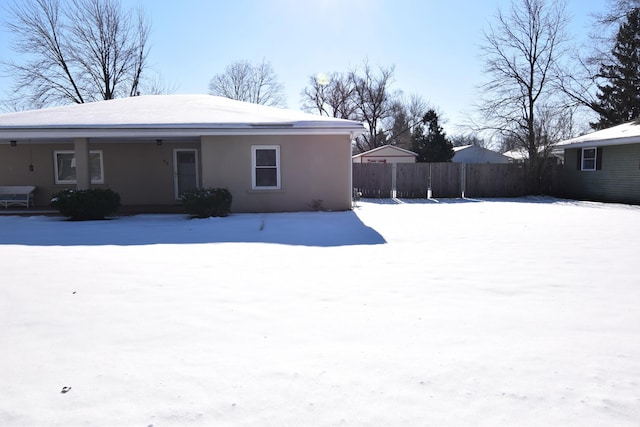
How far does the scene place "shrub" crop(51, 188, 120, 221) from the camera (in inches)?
480

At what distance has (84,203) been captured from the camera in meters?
12.2

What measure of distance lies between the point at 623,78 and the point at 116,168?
33.5 metres

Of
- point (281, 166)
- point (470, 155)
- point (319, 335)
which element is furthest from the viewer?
point (470, 155)

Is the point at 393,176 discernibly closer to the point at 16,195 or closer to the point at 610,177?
the point at 610,177

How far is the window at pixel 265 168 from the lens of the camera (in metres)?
14.0

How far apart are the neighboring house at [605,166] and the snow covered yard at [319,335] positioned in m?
13.4

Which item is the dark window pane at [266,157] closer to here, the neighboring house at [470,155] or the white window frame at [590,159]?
the white window frame at [590,159]

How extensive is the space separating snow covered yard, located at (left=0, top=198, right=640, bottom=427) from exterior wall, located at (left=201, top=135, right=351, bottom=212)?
607cm

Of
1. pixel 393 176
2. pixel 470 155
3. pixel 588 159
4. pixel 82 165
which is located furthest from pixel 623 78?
pixel 82 165

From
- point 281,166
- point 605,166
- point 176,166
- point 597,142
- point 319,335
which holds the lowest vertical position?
point 319,335

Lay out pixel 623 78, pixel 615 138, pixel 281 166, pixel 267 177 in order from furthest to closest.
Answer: pixel 623 78
pixel 615 138
pixel 267 177
pixel 281 166

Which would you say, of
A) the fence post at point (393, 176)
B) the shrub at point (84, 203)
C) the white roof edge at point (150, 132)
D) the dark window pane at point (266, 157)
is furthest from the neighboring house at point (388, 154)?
the shrub at point (84, 203)

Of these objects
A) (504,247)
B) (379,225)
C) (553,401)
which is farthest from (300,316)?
(379,225)

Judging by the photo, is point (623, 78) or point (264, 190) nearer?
point (264, 190)
